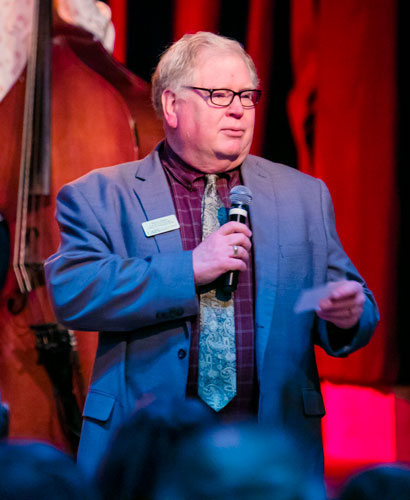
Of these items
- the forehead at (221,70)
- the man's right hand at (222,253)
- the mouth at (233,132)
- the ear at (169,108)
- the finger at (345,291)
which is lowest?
the finger at (345,291)

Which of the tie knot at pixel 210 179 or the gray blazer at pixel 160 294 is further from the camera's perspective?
the tie knot at pixel 210 179

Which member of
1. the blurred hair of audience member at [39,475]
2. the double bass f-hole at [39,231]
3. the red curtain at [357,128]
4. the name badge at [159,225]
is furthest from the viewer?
the red curtain at [357,128]

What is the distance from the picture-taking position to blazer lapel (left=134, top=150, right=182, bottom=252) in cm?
155

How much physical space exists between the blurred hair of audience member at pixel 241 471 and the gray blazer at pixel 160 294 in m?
0.92

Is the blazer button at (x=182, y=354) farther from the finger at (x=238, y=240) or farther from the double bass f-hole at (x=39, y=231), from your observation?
the double bass f-hole at (x=39, y=231)

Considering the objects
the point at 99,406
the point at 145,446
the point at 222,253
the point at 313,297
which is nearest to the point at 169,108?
the point at 222,253

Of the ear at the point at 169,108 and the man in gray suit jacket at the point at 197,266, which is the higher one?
the ear at the point at 169,108

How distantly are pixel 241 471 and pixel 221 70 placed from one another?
1.28 m

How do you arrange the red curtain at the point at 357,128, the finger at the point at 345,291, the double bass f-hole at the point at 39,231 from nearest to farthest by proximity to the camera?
1. the finger at the point at 345,291
2. the double bass f-hole at the point at 39,231
3. the red curtain at the point at 357,128

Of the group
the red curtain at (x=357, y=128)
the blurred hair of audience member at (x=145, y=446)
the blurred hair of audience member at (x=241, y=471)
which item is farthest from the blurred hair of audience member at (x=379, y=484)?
the red curtain at (x=357, y=128)

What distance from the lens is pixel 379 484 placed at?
528mm

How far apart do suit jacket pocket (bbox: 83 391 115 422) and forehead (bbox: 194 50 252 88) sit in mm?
794

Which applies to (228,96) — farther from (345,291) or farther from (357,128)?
(357,128)

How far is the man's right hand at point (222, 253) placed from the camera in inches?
54.9
